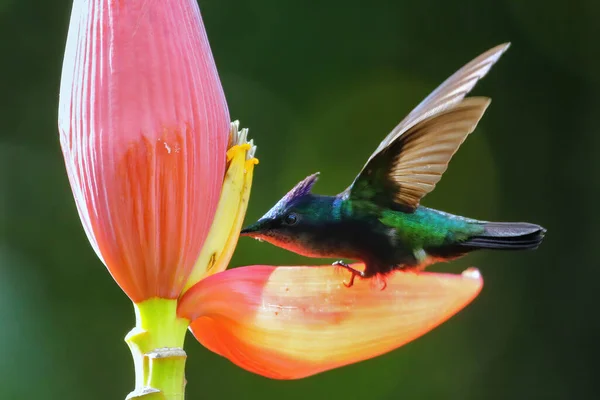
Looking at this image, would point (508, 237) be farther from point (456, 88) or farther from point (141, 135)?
point (141, 135)

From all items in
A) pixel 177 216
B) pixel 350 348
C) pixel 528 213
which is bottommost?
pixel 528 213

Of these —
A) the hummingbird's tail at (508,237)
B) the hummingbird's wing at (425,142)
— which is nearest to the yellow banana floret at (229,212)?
the hummingbird's wing at (425,142)

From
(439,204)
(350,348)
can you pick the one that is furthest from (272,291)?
(439,204)

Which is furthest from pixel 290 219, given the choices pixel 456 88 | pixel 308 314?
pixel 456 88

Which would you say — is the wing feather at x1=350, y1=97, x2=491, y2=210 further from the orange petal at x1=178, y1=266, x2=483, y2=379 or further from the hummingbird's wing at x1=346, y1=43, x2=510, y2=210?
the orange petal at x1=178, y1=266, x2=483, y2=379

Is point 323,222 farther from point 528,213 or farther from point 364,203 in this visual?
point 528,213

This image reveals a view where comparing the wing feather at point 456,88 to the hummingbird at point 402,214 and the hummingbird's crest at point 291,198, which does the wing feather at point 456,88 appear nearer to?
the hummingbird at point 402,214
